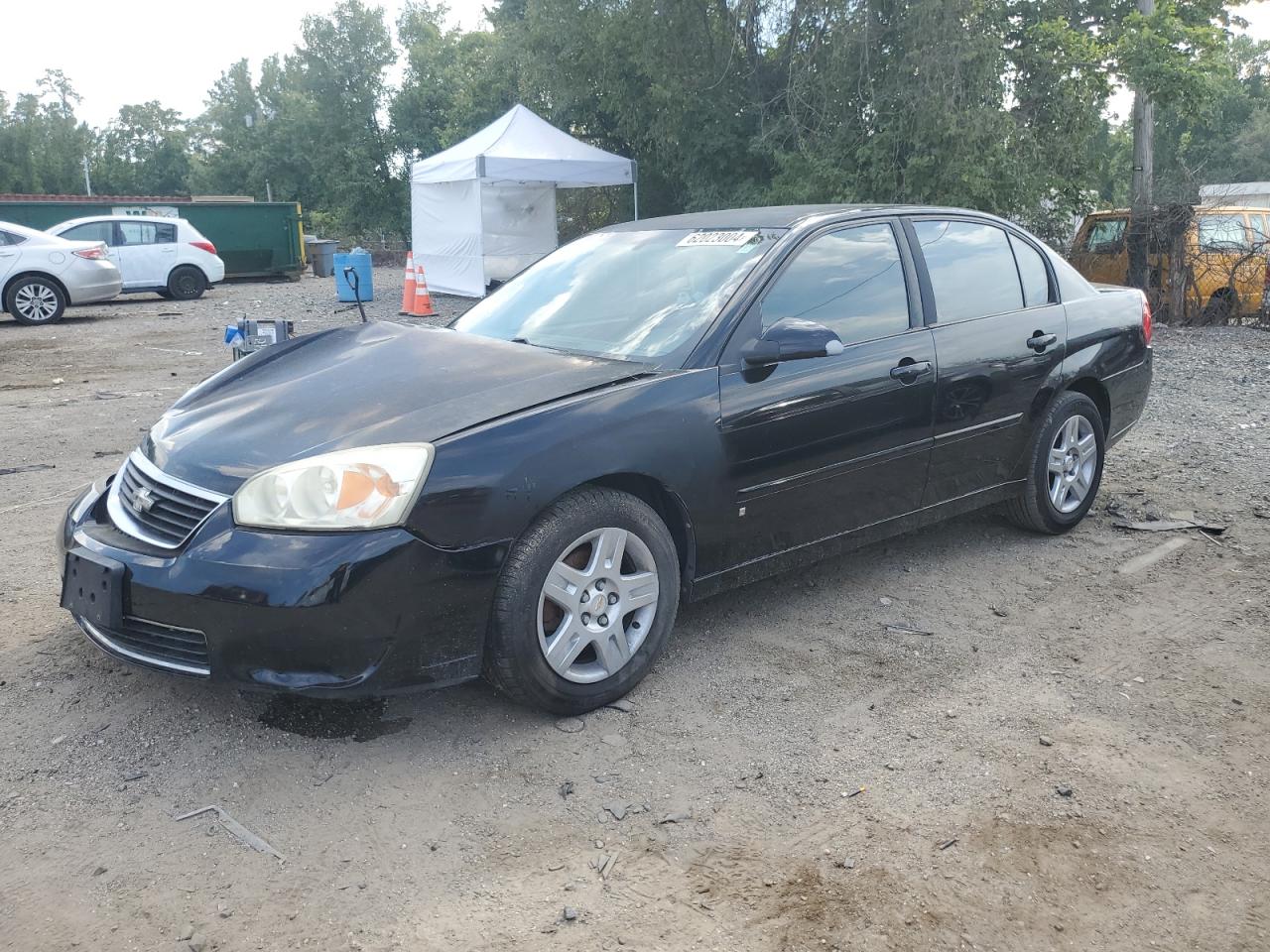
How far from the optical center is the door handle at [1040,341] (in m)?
4.80

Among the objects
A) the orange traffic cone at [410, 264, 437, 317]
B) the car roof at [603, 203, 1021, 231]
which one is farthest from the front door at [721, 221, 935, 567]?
the orange traffic cone at [410, 264, 437, 317]

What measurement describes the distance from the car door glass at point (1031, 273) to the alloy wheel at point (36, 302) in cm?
1490

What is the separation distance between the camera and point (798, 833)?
9.01 ft

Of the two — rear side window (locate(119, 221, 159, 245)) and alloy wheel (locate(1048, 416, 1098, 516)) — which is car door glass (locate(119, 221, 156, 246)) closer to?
rear side window (locate(119, 221, 159, 245))

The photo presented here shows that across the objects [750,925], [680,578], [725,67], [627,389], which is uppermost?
[725,67]

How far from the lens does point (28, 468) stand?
258 inches

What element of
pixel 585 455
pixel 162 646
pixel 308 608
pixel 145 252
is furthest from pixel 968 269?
pixel 145 252

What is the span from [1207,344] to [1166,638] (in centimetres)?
956

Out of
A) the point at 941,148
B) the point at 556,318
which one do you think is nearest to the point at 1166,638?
the point at 556,318

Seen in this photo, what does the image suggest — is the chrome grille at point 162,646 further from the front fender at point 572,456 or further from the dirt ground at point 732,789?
the front fender at point 572,456

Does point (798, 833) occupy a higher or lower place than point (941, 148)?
lower

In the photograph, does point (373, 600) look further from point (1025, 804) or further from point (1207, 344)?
point (1207, 344)

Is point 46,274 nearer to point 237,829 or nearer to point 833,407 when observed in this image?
point 833,407

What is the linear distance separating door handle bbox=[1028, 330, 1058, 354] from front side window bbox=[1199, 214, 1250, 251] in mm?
10078
